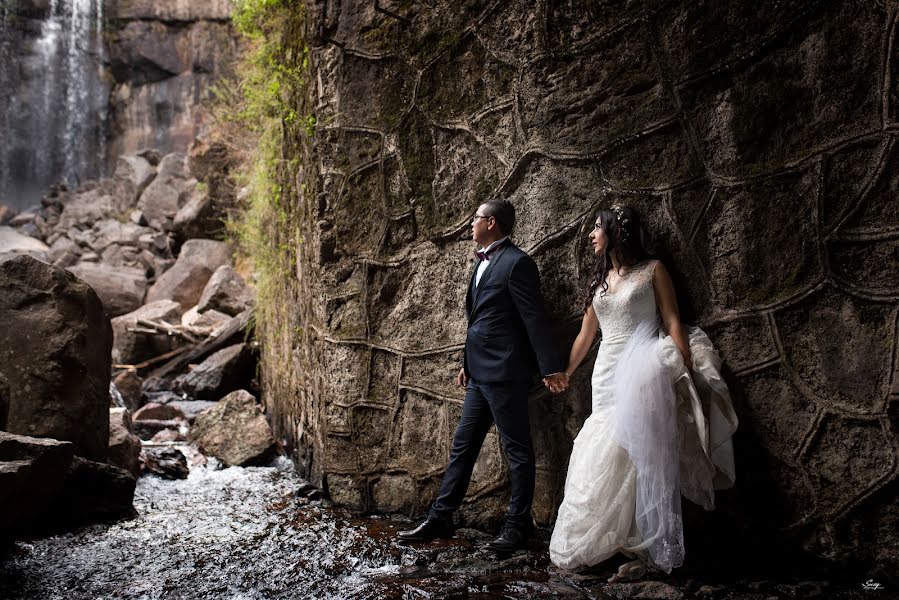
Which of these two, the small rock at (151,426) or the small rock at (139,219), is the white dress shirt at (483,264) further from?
the small rock at (139,219)

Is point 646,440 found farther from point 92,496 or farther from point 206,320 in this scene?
point 206,320

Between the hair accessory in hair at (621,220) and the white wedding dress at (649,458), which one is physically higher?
the hair accessory in hair at (621,220)

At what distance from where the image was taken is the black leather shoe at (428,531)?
150 inches

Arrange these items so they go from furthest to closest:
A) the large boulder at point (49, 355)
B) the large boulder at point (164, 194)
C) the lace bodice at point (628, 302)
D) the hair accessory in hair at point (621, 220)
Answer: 1. the large boulder at point (164, 194)
2. the large boulder at point (49, 355)
3. the hair accessory in hair at point (621, 220)
4. the lace bodice at point (628, 302)

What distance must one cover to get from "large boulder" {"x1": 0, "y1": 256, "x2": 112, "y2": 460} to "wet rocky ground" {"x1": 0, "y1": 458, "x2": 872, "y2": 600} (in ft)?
2.52

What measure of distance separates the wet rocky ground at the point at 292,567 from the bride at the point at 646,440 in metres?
0.20

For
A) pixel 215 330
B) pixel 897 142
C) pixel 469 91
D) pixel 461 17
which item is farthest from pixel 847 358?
pixel 215 330

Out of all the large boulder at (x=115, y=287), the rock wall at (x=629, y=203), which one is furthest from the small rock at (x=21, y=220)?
the rock wall at (x=629, y=203)

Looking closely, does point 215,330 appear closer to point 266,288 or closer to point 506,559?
point 266,288

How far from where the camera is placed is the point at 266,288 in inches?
288

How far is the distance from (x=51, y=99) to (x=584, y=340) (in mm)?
24446

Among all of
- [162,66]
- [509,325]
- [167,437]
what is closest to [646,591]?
[509,325]

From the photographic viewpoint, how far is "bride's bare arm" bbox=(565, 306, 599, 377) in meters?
3.69

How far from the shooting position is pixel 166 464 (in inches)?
221
